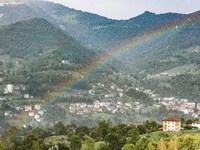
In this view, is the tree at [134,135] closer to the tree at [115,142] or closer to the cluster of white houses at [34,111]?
the tree at [115,142]

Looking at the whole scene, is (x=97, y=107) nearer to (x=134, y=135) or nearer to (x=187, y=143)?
(x=134, y=135)

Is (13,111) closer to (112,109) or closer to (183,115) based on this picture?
(112,109)

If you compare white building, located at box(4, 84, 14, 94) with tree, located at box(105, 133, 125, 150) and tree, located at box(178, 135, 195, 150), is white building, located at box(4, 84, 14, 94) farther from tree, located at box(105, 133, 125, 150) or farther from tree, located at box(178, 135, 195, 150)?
tree, located at box(178, 135, 195, 150)

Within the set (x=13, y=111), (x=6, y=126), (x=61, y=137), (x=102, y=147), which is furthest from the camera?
(x=13, y=111)

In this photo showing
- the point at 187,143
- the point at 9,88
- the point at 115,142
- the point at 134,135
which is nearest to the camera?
the point at 187,143

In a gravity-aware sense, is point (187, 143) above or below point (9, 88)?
below

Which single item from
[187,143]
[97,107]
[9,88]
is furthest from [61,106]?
[187,143]

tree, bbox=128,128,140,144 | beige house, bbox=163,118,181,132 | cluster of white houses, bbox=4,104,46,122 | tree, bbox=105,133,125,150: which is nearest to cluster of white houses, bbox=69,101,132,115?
cluster of white houses, bbox=4,104,46,122

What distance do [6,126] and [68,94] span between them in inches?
1963

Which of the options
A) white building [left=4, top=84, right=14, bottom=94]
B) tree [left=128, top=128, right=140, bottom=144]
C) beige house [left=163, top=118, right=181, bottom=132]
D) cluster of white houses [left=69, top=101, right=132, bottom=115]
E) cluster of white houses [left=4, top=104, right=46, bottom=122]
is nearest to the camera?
tree [left=128, top=128, right=140, bottom=144]

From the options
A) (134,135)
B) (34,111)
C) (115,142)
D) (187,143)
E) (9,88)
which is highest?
(9,88)

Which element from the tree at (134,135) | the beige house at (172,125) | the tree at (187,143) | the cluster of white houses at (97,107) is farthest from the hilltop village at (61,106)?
the tree at (187,143)

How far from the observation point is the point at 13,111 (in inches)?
6299

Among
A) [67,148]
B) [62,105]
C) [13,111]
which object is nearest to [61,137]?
[67,148]
